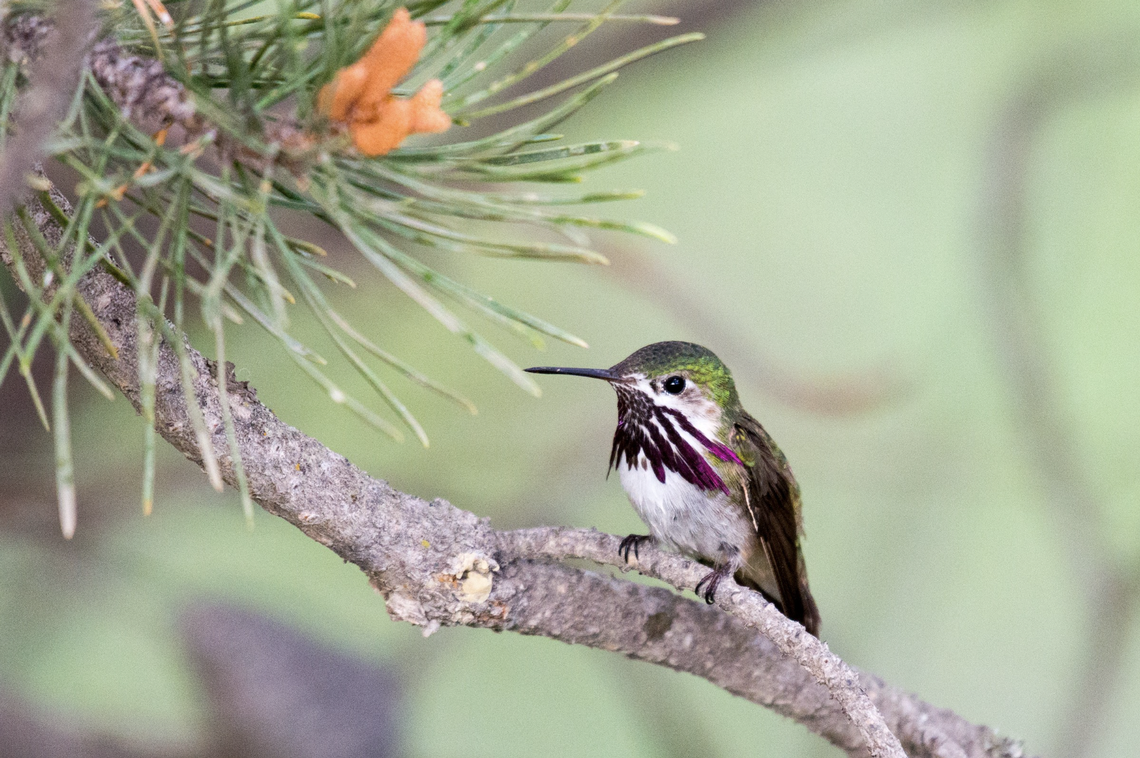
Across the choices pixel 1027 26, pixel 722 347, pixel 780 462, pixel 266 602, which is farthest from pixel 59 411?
pixel 1027 26

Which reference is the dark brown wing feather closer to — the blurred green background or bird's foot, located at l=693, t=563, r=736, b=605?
bird's foot, located at l=693, t=563, r=736, b=605

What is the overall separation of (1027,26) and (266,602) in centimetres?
124

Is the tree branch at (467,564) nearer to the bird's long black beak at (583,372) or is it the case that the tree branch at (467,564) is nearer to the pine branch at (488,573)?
the pine branch at (488,573)

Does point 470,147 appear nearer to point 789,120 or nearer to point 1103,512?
point 789,120

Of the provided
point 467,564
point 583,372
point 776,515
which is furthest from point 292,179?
point 776,515

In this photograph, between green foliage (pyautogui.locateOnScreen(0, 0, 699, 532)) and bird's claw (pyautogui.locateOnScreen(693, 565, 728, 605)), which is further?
bird's claw (pyautogui.locateOnScreen(693, 565, 728, 605))

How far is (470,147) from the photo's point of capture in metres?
0.45

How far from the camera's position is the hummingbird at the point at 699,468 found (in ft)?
2.75

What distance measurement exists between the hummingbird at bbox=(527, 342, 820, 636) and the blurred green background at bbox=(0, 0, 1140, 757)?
0.40m

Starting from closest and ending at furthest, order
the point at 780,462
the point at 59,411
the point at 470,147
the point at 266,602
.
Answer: the point at 59,411 < the point at 470,147 < the point at 780,462 < the point at 266,602

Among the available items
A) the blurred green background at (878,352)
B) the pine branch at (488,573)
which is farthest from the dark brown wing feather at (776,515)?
the blurred green background at (878,352)

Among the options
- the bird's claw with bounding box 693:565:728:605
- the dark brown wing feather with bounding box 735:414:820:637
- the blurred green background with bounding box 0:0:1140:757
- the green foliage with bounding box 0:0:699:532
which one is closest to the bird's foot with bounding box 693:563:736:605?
the bird's claw with bounding box 693:565:728:605

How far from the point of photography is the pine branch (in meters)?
0.50

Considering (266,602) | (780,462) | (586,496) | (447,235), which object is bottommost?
(266,602)
